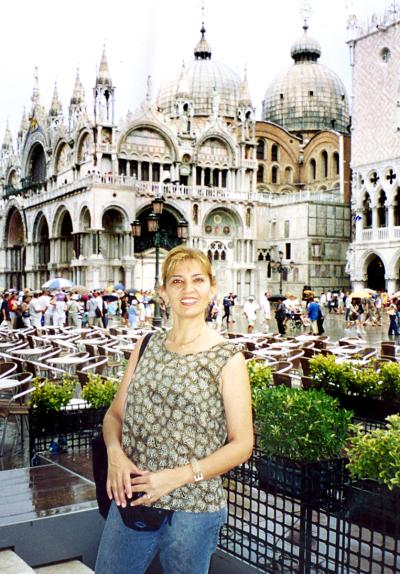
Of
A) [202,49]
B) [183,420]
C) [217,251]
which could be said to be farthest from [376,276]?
[183,420]

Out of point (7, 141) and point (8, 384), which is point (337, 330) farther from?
point (7, 141)

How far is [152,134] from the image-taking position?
41625 mm

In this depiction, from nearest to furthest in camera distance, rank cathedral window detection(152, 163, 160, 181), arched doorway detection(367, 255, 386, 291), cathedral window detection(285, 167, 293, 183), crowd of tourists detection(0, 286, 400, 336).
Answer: crowd of tourists detection(0, 286, 400, 336) → arched doorway detection(367, 255, 386, 291) → cathedral window detection(152, 163, 160, 181) → cathedral window detection(285, 167, 293, 183)

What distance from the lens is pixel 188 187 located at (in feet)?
135

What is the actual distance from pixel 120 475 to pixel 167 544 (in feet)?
1.03

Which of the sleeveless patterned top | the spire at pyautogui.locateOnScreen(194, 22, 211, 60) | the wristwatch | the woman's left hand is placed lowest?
the woman's left hand

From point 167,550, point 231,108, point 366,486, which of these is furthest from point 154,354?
point 231,108

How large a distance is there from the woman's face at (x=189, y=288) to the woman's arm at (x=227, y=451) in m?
0.31

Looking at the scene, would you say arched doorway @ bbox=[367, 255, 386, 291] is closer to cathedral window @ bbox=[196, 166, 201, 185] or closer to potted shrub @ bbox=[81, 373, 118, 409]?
cathedral window @ bbox=[196, 166, 201, 185]

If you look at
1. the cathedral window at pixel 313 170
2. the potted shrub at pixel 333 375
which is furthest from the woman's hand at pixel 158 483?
the cathedral window at pixel 313 170

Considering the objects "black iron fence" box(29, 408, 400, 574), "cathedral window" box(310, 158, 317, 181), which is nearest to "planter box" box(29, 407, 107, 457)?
"black iron fence" box(29, 408, 400, 574)

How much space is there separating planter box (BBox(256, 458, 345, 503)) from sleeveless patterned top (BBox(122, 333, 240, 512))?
98cm

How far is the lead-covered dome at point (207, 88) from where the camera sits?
49041 mm

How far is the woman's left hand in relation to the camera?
2494 millimetres
